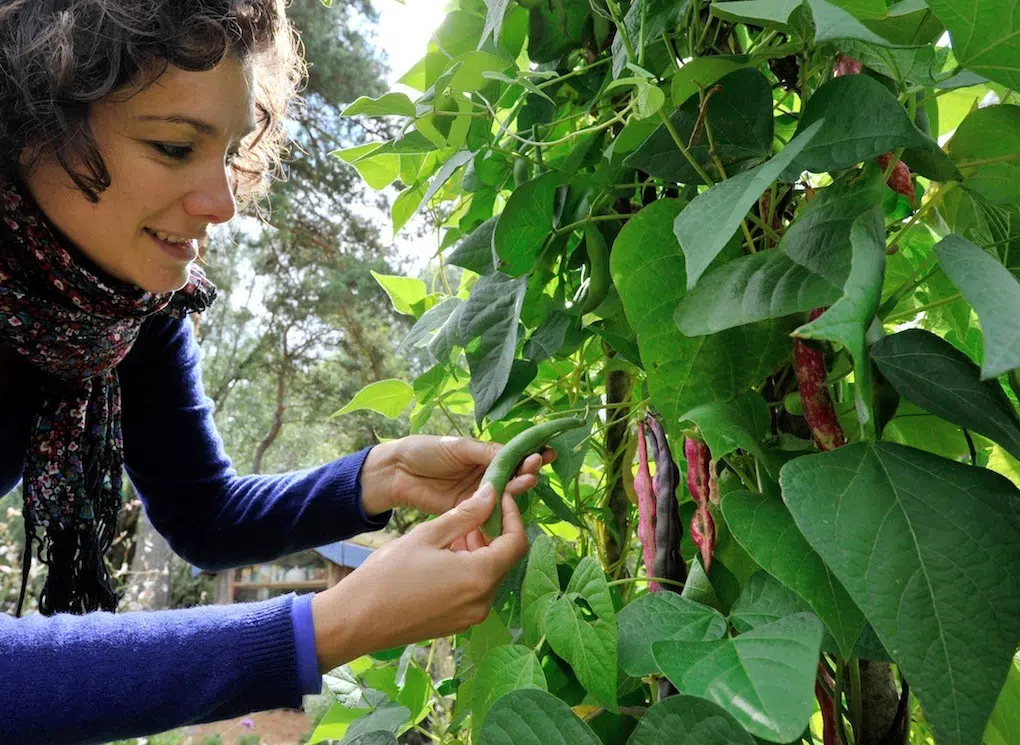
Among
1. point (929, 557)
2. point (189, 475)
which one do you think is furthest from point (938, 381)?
point (189, 475)

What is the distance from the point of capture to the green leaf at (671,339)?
0.39 metres

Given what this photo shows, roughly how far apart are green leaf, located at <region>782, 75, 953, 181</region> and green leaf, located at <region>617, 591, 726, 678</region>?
20 centimetres

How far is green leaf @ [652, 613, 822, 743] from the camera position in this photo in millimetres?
288

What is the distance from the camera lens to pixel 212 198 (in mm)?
910

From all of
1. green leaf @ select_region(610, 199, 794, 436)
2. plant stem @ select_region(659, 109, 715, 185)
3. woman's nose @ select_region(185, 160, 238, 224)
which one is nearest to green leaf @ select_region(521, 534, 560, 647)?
green leaf @ select_region(610, 199, 794, 436)

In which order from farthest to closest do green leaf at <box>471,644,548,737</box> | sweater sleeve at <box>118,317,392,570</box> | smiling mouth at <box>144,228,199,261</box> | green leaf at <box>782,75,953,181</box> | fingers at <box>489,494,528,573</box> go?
sweater sleeve at <box>118,317,392,570</box> → smiling mouth at <box>144,228,199,261</box> → fingers at <box>489,494,528,573</box> → green leaf at <box>471,644,548,737</box> → green leaf at <box>782,75,953,181</box>

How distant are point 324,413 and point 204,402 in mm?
7403

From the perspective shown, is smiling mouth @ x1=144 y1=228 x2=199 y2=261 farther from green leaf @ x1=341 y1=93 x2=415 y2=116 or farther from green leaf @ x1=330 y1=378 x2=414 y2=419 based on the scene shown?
green leaf @ x1=341 y1=93 x2=415 y2=116

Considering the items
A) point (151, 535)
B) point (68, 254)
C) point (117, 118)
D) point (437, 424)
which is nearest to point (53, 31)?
point (117, 118)

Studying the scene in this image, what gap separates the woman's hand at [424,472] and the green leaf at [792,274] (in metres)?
0.38

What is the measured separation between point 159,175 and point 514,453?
541 mm

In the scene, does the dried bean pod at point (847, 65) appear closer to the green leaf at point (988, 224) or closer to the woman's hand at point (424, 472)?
the green leaf at point (988, 224)

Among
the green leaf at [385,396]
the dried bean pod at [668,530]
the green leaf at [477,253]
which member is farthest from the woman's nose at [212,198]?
the dried bean pod at [668,530]

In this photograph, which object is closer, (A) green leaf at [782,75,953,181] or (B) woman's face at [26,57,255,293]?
(A) green leaf at [782,75,953,181]
